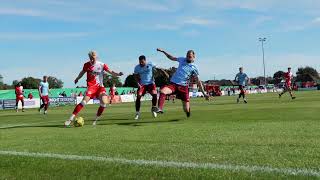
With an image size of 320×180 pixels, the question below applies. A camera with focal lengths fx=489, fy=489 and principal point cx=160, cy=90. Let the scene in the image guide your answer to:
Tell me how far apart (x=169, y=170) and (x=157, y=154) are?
1.36 m

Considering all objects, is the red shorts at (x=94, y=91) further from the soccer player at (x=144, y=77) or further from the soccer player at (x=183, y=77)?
the soccer player at (x=144, y=77)

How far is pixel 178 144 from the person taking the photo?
8.66 meters

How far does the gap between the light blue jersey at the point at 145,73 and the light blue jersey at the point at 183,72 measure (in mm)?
2218

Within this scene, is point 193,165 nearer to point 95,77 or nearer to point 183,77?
point 95,77

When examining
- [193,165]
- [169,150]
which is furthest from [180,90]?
[193,165]

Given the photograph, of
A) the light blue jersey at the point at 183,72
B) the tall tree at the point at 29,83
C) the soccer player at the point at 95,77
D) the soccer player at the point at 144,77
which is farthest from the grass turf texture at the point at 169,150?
the tall tree at the point at 29,83

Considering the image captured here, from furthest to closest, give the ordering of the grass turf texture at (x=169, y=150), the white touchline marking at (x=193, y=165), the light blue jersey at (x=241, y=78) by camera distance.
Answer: the light blue jersey at (x=241, y=78)
the grass turf texture at (x=169, y=150)
the white touchline marking at (x=193, y=165)

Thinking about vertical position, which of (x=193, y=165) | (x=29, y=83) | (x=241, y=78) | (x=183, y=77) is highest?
(x=29, y=83)

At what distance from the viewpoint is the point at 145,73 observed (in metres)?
17.7

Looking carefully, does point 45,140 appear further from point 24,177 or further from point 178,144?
point 24,177

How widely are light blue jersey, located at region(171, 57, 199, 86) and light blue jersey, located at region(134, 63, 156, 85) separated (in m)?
2.22

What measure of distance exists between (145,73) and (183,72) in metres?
2.52

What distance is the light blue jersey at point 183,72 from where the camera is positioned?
15.5 meters

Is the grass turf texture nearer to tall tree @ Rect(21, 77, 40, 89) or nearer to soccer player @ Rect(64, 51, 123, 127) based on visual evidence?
soccer player @ Rect(64, 51, 123, 127)
